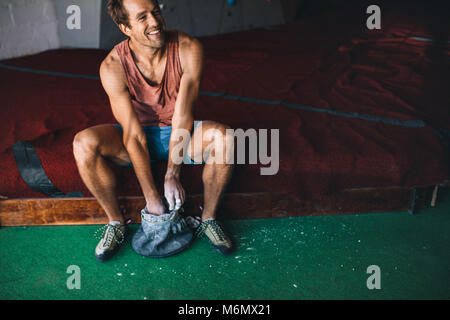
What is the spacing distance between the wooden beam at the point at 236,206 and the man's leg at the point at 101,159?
0.12 meters

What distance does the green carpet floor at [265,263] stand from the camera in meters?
1.30

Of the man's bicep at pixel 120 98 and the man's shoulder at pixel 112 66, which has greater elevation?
the man's shoulder at pixel 112 66

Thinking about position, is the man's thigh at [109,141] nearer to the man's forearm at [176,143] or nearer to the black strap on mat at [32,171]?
the man's forearm at [176,143]

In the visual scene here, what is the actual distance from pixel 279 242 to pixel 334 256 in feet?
0.78

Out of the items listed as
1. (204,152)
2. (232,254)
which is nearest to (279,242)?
(232,254)

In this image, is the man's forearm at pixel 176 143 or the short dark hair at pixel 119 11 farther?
the man's forearm at pixel 176 143

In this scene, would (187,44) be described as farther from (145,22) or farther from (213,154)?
(213,154)

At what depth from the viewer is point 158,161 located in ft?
5.18

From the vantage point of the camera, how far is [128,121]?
140 centimetres

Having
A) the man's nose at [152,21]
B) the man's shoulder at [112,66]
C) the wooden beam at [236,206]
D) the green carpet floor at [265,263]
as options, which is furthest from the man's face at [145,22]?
the green carpet floor at [265,263]

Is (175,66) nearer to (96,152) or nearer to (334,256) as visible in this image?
(96,152)

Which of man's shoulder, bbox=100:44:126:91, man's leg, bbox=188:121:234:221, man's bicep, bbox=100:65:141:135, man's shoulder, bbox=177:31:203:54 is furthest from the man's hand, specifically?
man's shoulder, bbox=177:31:203:54

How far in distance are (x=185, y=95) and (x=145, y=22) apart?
317mm

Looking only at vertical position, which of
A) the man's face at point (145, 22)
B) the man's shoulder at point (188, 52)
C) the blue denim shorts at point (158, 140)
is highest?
the man's face at point (145, 22)
